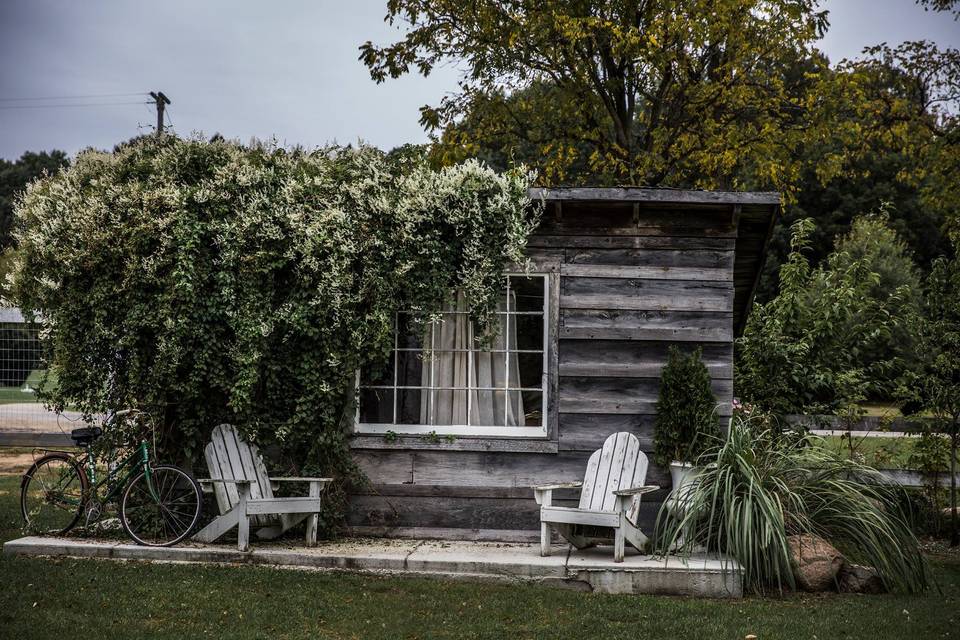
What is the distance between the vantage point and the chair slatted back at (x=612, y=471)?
6398mm

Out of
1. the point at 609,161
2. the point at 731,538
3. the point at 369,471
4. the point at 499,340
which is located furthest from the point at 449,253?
the point at 609,161

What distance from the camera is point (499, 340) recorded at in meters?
7.10

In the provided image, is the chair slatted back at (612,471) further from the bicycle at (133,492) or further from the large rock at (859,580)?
the bicycle at (133,492)

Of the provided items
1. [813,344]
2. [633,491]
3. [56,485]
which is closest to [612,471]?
[633,491]

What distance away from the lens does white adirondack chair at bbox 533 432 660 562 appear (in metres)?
5.96

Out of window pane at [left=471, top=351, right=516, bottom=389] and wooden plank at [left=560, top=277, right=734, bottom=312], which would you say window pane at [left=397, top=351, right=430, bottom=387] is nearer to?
window pane at [left=471, top=351, right=516, bottom=389]

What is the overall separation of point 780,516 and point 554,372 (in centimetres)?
211

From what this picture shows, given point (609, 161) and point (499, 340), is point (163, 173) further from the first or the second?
point (609, 161)

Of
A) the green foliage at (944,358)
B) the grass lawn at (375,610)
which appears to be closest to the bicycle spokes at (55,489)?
the grass lawn at (375,610)

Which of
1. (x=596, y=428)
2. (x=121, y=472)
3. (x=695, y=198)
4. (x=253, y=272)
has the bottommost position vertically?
(x=121, y=472)

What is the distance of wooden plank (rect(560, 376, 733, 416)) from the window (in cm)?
23

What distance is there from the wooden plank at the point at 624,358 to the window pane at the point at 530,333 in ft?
0.76

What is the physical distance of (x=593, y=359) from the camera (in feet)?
22.9

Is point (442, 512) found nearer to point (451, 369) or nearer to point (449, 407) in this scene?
point (449, 407)
